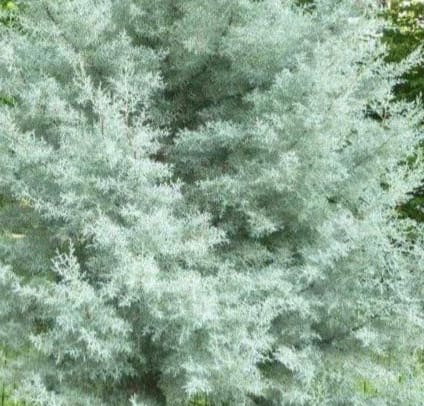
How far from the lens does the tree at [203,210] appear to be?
3314 mm

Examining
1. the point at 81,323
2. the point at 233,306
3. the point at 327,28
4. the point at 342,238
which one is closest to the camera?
the point at 81,323

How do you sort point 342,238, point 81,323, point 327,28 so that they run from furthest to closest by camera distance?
point 327,28, point 342,238, point 81,323

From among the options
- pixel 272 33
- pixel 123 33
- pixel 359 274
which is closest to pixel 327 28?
pixel 272 33

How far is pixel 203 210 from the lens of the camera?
392 centimetres

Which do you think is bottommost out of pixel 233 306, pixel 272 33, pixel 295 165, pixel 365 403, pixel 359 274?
pixel 365 403

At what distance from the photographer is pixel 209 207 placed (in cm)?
391

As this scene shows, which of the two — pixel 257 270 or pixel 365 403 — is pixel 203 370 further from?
pixel 365 403

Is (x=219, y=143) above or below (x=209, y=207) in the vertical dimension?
above

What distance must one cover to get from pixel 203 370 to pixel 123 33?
1825mm

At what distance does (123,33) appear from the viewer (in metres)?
3.81

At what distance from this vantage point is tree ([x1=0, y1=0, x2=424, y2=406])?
3.31 m

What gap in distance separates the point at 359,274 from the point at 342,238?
8.3 inches

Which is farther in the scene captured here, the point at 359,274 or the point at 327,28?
the point at 327,28

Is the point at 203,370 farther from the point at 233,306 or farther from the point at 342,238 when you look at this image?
the point at 342,238
